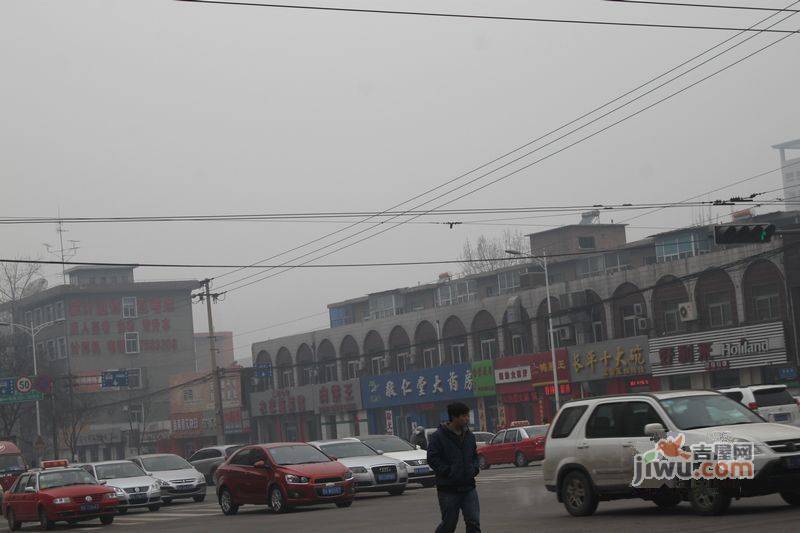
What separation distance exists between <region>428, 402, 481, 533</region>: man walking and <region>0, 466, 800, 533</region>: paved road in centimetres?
315

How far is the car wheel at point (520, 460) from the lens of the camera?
138 ft

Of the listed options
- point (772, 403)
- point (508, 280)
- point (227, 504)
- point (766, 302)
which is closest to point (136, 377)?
point (508, 280)

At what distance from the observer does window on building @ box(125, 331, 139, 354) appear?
11544 centimetres

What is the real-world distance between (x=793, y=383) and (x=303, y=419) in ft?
145

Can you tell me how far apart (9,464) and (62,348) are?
230 ft

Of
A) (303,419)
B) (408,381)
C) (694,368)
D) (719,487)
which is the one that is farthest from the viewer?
(303,419)

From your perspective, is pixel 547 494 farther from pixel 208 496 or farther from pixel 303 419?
pixel 303 419

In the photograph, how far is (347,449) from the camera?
28.7 metres

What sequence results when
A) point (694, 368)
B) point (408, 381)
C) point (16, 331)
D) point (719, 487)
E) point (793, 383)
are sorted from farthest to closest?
point (16, 331) → point (408, 381) → point (694, 368) → point (793, 383) → point (719, 487)

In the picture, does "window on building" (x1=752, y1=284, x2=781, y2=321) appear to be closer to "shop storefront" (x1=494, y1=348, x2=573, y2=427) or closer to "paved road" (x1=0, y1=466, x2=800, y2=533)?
"shop storefront" (x1=494, y1=348, x2=573, y2=427)

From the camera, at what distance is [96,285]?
115 meters

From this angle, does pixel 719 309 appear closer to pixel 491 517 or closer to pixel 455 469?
pixel 491 517

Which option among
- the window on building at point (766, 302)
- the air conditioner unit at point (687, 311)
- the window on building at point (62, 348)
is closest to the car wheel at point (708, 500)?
the window on building at point (766, 302)

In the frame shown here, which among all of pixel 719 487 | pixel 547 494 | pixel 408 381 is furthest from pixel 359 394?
pixel 719 487
